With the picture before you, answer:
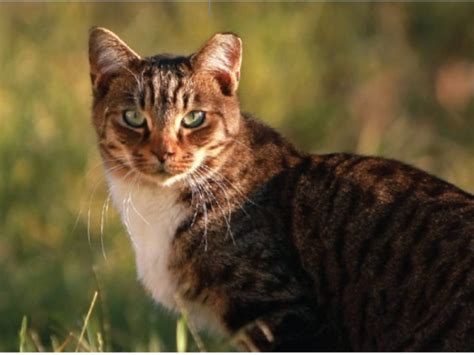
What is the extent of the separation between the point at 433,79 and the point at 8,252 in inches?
175

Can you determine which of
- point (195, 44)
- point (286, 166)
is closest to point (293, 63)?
point (195, 44)

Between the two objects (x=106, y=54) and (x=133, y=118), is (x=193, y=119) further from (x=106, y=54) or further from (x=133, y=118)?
(x=106, y=54)

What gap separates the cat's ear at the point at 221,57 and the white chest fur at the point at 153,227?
0.53 meters

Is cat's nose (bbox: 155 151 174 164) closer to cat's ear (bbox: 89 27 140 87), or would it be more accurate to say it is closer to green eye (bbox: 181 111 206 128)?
green eye (bbox: 181 111 206 128)

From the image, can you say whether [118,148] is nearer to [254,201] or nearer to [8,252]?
[254,201]

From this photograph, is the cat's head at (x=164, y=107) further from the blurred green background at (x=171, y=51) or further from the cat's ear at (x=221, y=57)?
the blurred green background at (x=171, y=51)

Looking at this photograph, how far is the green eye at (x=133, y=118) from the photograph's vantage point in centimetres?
563

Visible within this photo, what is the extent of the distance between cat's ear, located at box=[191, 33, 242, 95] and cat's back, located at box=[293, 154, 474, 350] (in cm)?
52

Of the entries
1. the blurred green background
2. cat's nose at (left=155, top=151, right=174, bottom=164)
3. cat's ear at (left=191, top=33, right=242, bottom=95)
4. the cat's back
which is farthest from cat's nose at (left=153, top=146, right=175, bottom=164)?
the blurred green background

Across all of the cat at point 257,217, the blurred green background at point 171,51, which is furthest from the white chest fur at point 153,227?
the blurred green background at point 171,51

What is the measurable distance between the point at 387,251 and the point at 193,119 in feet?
3.18

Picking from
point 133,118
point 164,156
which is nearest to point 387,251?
point 164,156

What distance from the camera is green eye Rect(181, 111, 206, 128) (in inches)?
221

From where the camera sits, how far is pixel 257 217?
18.4 feet
